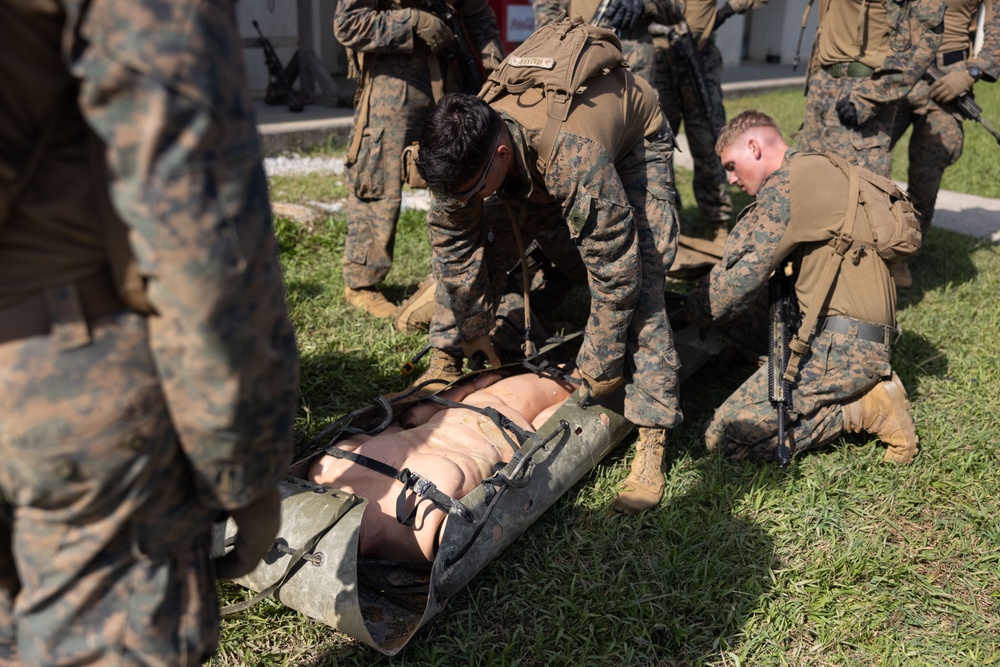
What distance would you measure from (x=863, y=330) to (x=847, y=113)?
7.52 feet

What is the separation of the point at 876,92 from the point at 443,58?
8.94 ft

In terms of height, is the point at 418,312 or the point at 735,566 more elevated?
the point at 418,312

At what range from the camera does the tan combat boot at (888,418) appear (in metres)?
3.65

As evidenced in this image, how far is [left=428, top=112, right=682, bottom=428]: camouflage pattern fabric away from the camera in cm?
304

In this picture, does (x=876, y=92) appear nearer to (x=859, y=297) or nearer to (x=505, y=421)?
(x=859, y=297)

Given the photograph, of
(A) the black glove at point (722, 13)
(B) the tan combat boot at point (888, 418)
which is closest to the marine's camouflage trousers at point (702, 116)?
(A) the black glove at point (722, 13)

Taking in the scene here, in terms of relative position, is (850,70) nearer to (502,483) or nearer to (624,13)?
(624,13)

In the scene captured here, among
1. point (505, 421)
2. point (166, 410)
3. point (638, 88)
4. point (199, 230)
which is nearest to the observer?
point (199, 230)

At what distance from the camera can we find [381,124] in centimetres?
469

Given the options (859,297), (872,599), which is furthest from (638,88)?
(872,599)

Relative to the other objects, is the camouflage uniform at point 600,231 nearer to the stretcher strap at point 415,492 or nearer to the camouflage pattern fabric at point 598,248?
the camouflage pattern fabric at point 598,248

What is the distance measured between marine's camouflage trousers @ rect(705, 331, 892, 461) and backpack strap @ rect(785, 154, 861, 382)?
76mm

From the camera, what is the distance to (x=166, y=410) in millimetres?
1421

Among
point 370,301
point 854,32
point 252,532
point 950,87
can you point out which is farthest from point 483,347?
point 950,87
